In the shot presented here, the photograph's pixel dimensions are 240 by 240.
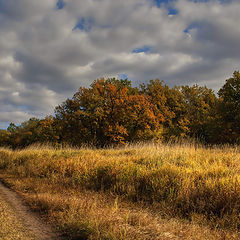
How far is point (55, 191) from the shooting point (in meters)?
8.78

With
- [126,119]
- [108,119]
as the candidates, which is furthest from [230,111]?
[108,119]

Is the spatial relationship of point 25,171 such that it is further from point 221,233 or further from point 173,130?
point 173,130

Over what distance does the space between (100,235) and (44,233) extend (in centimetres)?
143

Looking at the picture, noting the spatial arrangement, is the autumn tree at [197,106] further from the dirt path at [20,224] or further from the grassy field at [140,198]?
the dirt path at [20,224]

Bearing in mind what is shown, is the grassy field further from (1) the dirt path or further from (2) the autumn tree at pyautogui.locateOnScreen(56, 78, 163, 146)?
(2) the autumn tree at pyautogui.locateOnScreen(56, 78, 163, 146)

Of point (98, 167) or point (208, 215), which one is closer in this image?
point (208, 215)

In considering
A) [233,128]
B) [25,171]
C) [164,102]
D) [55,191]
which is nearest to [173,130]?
[164,102]


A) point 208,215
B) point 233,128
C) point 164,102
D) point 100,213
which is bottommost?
point 208,215

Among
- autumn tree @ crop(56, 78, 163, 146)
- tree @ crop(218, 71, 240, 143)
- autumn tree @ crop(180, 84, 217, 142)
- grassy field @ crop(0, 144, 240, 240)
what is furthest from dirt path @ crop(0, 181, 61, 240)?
autumn tree @ crop(180, 84, 217, 142)

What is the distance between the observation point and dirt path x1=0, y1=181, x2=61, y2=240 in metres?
4.91

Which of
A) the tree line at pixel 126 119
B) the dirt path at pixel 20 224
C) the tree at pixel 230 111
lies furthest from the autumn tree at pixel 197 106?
the dirt path at pixel 20 224

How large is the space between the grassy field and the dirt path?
31 centimetres

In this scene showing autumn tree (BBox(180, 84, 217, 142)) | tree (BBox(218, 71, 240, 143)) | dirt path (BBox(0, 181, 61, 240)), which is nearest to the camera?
dirt path (BBox(0, 181, 61, 240))

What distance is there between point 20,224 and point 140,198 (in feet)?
12.7
